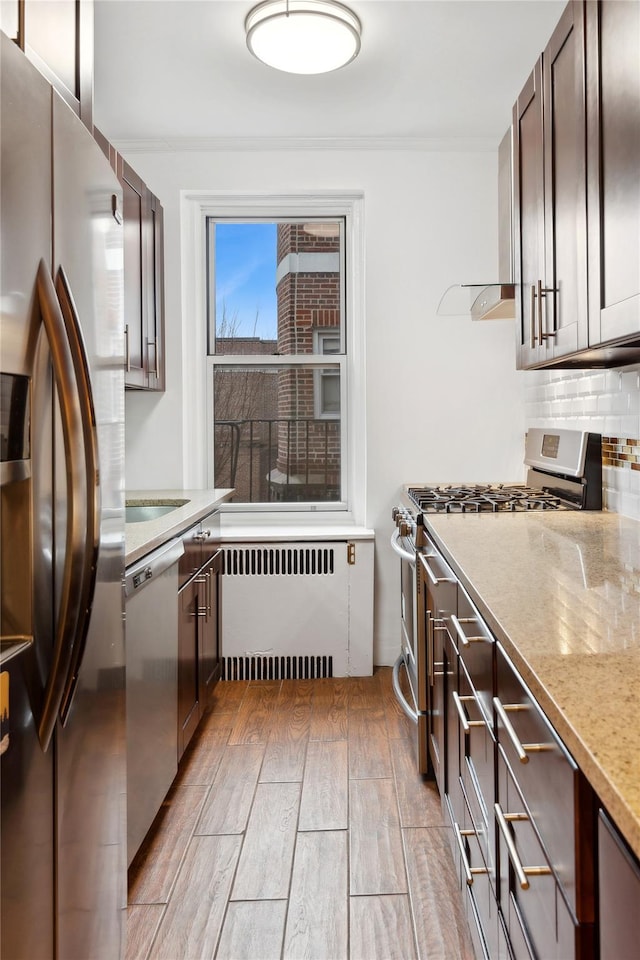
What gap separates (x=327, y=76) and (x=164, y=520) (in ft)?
6.37

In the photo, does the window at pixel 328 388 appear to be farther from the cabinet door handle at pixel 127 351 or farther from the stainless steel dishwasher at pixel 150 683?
the stainless steel dishwasher at pixel 150 683

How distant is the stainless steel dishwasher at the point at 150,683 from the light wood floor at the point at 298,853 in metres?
0.16

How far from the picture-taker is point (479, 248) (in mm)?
3547

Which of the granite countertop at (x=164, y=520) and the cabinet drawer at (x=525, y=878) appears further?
the granite countertop at (x=164, y=520)

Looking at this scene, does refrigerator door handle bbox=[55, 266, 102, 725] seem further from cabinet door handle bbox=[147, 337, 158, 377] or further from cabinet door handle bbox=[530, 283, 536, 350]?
cabinet door handle bbox=[147, 337, 158, 377]

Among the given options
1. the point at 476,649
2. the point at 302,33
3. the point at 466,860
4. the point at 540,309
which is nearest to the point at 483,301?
the point at 540,309

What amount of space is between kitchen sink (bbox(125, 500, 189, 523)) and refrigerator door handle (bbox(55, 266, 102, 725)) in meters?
1.83

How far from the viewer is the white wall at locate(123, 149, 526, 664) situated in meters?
3.54

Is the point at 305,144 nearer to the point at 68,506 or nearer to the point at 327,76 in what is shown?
the point at 327,76

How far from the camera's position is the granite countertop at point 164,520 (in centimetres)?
186

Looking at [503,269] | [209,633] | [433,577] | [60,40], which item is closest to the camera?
[60,40]

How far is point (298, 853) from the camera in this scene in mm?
2018

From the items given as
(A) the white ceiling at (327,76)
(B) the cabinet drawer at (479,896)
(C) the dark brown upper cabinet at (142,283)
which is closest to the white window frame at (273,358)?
(C) the dark brown upper cabinet at (142,283)

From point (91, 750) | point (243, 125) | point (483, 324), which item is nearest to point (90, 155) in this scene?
point (91, 750)
